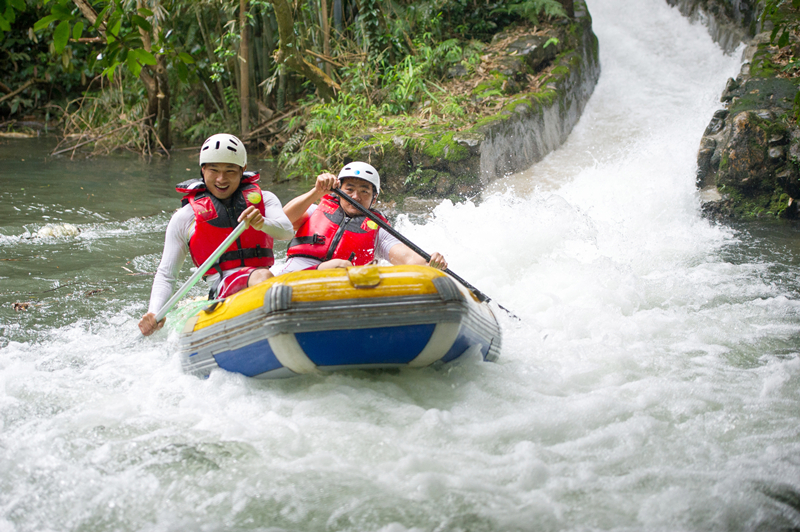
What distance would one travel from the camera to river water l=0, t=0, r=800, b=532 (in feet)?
7.66

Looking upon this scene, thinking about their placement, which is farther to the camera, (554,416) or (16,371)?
(16,371)

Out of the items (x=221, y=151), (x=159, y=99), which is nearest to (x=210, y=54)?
(x=159, y=99)

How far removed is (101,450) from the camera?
264cm

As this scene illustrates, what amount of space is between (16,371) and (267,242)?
4.97ft

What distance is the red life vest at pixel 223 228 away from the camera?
3461 millimetres

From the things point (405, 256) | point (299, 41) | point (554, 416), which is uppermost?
point (299, 41)

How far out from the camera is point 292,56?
975 centimetres

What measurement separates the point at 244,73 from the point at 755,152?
8.76 meters

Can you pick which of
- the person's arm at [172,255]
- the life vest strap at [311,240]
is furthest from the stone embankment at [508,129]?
the person's arm at [172,255]

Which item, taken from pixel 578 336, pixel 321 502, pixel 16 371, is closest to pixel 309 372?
pixel 321 502

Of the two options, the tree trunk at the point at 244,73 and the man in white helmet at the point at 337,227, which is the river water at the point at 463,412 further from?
the tree trunk at the point at 244,73

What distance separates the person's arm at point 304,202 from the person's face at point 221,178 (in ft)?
1.40

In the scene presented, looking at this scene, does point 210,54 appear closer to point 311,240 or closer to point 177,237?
point 311,240

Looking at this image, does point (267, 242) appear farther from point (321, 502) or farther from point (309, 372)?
point (321, 502)
